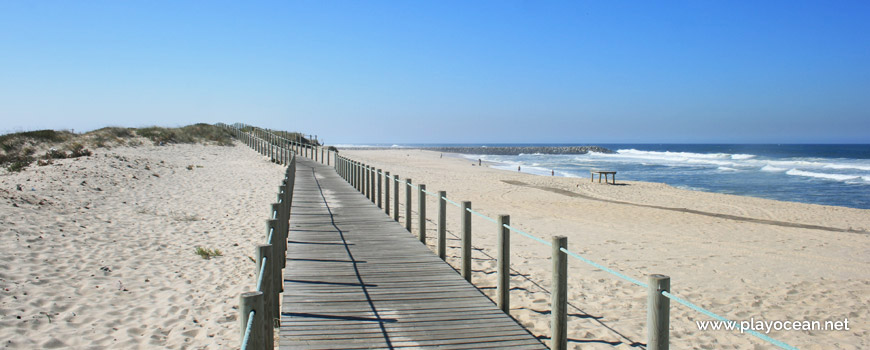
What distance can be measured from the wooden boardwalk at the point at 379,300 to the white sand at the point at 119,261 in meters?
0.93

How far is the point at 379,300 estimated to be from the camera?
17.2 ft

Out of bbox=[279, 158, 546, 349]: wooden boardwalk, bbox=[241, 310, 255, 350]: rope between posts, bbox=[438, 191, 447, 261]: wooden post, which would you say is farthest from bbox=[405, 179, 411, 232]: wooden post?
bbox=[241, 310, 255, 350]: rope between posts

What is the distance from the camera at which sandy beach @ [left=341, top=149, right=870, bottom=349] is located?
235 inches

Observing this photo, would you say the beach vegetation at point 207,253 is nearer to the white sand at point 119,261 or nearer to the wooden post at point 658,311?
the white sand at point 119,261

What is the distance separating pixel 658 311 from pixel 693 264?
278 inches

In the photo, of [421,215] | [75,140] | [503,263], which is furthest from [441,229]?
[75,140]

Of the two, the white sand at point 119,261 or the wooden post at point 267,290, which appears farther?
the white sand at point 119,261

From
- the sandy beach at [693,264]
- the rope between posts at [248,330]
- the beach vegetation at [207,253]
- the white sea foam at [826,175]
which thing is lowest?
the sandy beach at [693,264]

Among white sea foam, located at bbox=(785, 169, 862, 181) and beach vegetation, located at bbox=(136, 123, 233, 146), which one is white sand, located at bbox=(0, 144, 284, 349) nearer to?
beach vegetation, located at bbox=(136, 123, 233, 146)

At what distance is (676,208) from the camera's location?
18.6 meters

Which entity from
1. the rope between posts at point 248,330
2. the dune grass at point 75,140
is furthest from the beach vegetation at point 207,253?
the dune grass at point 75,140

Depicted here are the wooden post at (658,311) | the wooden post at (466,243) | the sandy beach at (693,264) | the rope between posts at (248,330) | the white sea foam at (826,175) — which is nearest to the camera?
the rope between posts at (248,330)

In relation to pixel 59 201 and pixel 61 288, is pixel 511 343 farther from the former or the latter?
pixel 59 201

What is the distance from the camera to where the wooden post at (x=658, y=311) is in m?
3.07
